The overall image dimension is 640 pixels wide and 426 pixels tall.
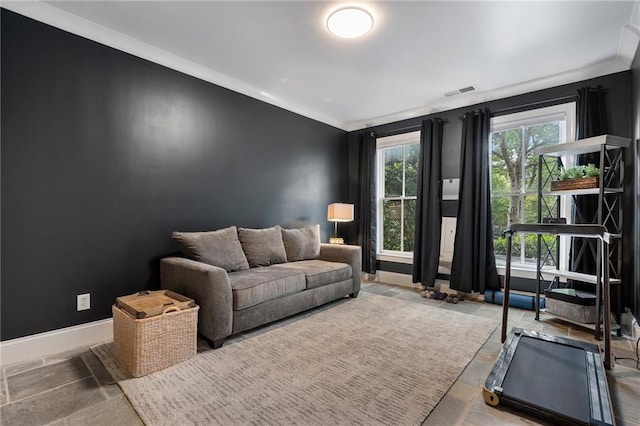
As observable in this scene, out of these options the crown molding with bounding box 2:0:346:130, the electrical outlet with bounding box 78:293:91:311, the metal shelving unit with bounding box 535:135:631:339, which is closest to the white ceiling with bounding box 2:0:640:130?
the crown molding with bounding box 2:0:346:130

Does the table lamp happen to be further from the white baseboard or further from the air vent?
the white baseboard

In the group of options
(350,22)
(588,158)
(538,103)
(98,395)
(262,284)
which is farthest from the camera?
(538,103)

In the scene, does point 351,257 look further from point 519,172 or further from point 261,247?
point 519,172

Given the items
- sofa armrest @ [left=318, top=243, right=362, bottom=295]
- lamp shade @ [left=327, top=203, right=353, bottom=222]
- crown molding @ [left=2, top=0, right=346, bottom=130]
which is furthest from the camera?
lamp shade @ [left=327, top=203, right=353, bottom=222]

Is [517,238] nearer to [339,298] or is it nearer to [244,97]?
[339,298]

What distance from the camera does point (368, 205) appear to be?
494 cm

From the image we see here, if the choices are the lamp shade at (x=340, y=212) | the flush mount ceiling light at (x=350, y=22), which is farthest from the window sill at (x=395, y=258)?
the flush mount ceiling light at (x=350, y=22)

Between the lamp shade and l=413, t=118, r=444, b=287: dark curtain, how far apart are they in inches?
38.9

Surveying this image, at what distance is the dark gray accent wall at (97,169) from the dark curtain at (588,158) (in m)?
3.62

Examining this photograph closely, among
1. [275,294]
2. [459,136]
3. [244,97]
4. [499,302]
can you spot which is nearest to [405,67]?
[459,136]

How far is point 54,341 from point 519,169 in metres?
5.03

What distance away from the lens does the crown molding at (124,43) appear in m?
2.24

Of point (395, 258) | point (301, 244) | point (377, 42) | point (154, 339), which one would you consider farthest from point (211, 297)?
point (395, 258)

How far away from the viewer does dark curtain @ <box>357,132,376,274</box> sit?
488 centimetres
